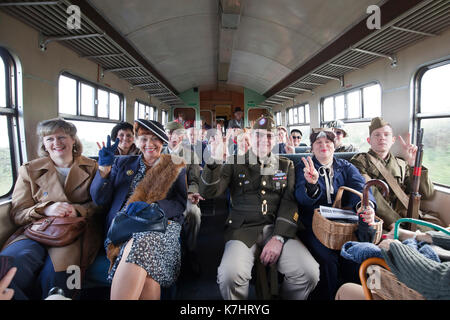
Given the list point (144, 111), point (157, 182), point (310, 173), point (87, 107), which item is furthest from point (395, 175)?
point (144, 111)

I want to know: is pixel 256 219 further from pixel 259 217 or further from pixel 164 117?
pixel 164 117

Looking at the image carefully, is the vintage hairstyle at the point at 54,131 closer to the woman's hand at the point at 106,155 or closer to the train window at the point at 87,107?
the woman's hand at the point at 106,155

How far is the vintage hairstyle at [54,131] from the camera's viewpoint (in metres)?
2.02

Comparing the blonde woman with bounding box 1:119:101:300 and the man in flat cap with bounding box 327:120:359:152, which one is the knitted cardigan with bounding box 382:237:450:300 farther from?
the man in flat cap with bounding box 327:120:359:152

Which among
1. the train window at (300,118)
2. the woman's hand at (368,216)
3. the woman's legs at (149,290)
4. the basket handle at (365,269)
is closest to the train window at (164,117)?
the train window at (300,118)

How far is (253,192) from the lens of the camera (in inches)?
82.4

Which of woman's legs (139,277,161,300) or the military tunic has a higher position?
the military tunic

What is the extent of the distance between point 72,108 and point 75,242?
2866 millimetres

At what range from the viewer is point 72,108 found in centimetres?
375

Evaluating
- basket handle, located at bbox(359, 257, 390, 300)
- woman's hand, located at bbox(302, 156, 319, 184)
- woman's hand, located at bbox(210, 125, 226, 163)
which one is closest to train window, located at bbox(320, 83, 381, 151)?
woman's hand, located at bbox(302, 156, 319, 184)

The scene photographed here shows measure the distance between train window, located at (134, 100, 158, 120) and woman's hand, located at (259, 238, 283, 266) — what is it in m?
6.32

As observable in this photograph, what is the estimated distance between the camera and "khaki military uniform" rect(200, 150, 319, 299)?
1.65 m

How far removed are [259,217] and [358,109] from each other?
164 inches
